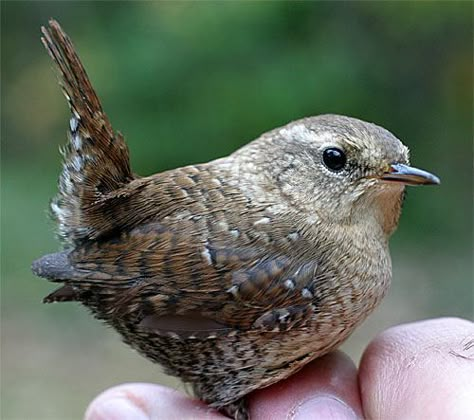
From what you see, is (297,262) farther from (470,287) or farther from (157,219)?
(470,287)

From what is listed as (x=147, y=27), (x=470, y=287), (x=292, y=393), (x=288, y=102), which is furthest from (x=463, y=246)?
(x=292, y=393)

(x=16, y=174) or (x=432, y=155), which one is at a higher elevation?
(x=16, y=174)

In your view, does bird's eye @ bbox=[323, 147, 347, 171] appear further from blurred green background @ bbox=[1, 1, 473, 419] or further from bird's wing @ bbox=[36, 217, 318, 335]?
blurred green background @ bbox=[1, 1, 473, 419]

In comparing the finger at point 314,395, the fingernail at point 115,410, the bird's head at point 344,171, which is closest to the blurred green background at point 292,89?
the fingernail at point 115,410

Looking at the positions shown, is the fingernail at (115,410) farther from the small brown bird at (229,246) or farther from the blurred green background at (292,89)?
the blurred green background at (292,89)

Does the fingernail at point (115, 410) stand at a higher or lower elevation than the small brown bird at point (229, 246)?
lower

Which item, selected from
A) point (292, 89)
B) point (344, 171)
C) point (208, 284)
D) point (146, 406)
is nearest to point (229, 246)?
point (208, 284)

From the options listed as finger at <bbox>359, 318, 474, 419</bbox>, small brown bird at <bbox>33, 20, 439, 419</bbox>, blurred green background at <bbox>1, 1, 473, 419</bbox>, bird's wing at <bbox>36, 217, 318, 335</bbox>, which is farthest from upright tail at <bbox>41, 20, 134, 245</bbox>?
blurred green background at <bbox>1, 1, 473, 419</bbox>
